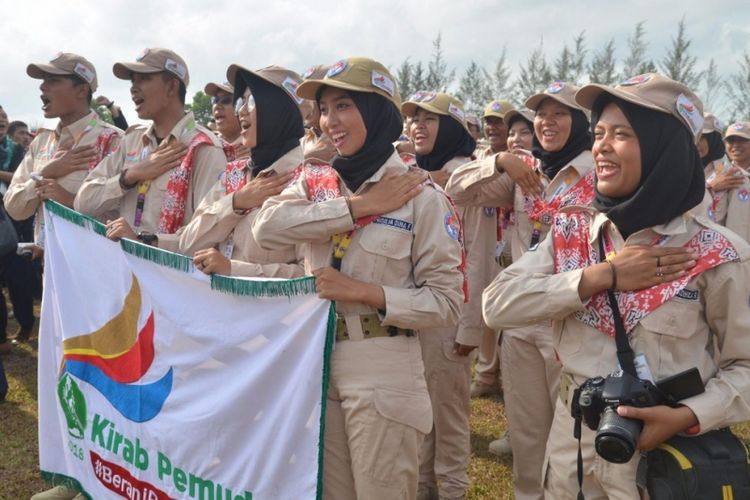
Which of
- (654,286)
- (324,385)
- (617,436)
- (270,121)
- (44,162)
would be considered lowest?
(324,385)

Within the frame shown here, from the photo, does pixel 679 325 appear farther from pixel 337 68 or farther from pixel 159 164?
pixel 159 164

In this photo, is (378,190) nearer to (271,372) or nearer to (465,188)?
(271,372)

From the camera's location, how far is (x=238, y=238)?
3.60 m

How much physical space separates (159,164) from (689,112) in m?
3.16

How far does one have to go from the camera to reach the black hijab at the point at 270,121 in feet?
12.0

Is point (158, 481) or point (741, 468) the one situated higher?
point (741, 468)

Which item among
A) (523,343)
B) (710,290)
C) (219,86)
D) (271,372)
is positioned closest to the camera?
(710,290)

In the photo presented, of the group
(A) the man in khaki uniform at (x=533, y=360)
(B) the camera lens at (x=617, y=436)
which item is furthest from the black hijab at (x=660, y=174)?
(A) the man in khaki uniform at (x=533, y=360)

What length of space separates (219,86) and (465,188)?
101 inches

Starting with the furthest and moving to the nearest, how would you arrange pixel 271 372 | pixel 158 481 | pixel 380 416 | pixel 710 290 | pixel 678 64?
pixel 678 64 < pixel 158 481 < pixel 271 372 < pixel 380 416 < pixel 710 290

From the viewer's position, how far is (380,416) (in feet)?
8.68

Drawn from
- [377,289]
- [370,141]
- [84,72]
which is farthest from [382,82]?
[84,72]

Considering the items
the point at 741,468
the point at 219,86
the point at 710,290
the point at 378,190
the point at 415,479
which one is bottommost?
the point at 415,479

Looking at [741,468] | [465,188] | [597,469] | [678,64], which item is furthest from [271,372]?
[678,64]
